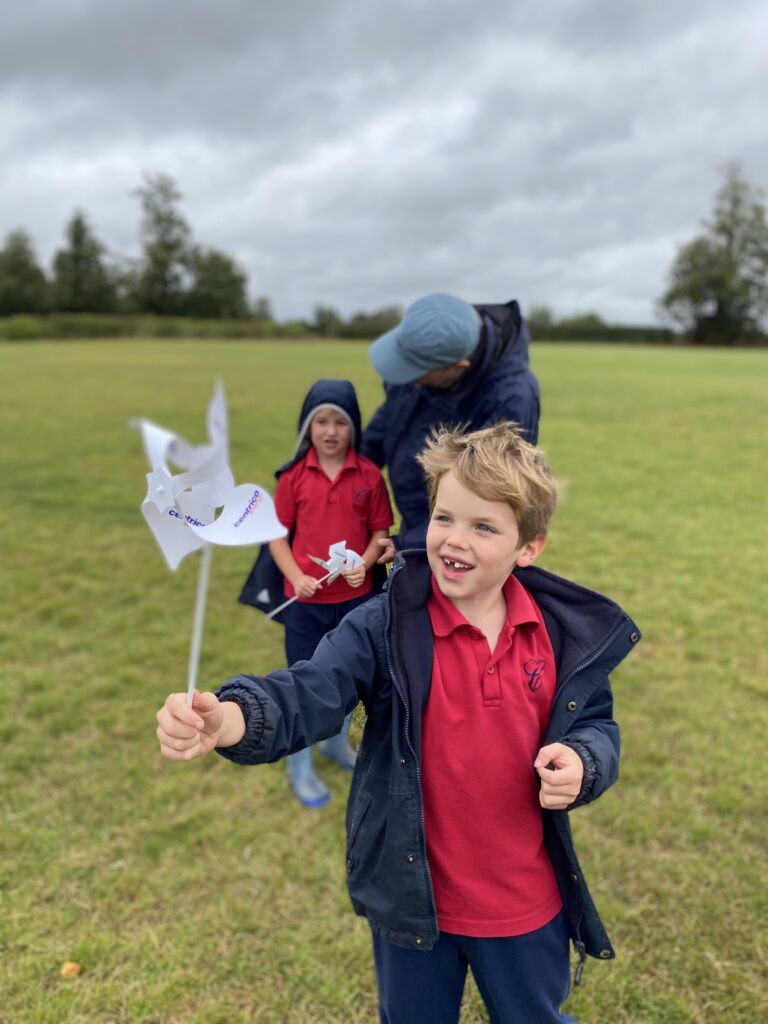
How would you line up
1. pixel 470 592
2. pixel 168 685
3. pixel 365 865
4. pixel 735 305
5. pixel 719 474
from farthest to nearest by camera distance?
1. pixel 735 305
2. pixel 719 474
3. pixel 168 685
4. pixel 365 865
5. pixel 470 592

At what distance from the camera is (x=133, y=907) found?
2.74 metres

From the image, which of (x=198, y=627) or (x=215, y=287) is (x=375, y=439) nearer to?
(x=198, y=627)

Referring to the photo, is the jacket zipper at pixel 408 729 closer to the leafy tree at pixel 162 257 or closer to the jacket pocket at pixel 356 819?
the jacket pocket at pixel 356 819

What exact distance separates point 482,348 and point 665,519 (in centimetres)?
620

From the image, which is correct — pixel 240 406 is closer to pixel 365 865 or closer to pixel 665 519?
pixel 665 519

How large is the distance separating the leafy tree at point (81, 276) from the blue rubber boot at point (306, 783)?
→ 71.6m

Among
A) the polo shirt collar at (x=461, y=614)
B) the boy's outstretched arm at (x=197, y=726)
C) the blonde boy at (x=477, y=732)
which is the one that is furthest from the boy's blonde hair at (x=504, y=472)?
the boy's outstretched arm at (x=197, y=726)

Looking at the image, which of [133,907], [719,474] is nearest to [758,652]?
→ [133,907]

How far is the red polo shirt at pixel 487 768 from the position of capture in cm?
152

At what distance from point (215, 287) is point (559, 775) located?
7205 cm

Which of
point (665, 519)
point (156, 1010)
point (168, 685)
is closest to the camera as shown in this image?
point (156, 1010)

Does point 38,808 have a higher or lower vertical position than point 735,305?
lower

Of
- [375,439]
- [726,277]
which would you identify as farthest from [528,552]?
[726,277]

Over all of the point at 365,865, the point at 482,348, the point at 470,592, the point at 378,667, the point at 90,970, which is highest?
the point at 482,348
